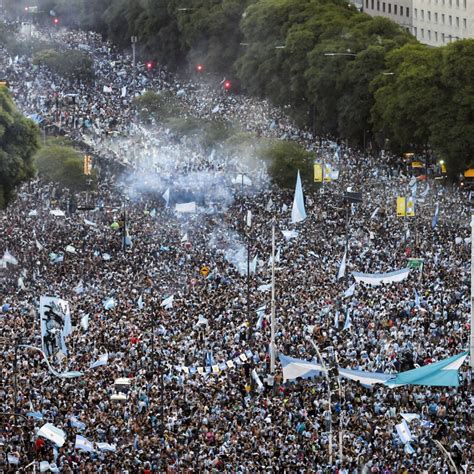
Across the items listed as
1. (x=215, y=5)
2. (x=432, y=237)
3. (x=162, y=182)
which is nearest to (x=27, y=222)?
(x=162, y=182)

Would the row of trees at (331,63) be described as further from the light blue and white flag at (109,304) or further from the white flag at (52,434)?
the white flag at (52,434)

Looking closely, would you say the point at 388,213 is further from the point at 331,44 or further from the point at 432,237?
the point at 331,44

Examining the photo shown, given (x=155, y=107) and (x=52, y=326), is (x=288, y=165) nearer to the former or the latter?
(x=155, y=107)

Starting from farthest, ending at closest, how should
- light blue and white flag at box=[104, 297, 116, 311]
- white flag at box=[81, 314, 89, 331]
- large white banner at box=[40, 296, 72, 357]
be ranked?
light blue and white flag at box=[104, 297, 116, 311] < white flag at box=[81, 314, 89, 331] < large white banner at box=[40, 296, 72, 357]

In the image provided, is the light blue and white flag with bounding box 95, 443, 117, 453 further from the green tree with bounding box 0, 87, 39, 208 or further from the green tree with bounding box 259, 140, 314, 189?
the green tree with bounding box 259, 140, 314, 189

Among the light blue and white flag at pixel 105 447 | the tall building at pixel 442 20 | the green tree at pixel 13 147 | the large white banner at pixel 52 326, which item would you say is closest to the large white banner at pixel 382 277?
the large white banner at pixel 52 326

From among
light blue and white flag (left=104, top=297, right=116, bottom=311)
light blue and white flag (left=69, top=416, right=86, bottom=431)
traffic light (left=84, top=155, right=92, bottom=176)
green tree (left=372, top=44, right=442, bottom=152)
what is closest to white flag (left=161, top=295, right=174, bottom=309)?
light blue and white flag (left=104, top=297, right=116, bottom=311)

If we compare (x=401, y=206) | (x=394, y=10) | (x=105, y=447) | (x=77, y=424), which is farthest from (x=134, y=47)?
(x=105, y=447)

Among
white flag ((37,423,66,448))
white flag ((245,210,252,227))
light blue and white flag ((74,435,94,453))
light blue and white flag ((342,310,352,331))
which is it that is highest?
white flag ((37,423,66,448))
